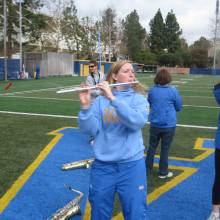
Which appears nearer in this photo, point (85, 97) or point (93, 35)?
point (85, 97)

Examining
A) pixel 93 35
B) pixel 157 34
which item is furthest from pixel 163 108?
pixel 157 34

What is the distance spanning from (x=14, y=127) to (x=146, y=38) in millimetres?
95619

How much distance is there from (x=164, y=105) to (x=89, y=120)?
254 centimetres

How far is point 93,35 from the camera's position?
202 ft

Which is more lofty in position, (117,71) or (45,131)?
(117,71)

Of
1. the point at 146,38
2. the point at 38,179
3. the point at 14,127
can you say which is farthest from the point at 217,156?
the point at 146,38

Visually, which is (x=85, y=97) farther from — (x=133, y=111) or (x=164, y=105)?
(x=164, y=105)

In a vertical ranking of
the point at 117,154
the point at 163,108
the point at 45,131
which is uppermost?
the point at 163,108

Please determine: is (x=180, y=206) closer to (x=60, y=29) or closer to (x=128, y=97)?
(x=128, y=97)

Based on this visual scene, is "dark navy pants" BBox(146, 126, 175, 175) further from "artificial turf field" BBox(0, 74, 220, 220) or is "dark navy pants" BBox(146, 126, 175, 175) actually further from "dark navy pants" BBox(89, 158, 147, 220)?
"dark navy pants" BBox(89, 158, 147, 220)

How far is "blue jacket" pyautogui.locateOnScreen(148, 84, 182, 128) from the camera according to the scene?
524cm

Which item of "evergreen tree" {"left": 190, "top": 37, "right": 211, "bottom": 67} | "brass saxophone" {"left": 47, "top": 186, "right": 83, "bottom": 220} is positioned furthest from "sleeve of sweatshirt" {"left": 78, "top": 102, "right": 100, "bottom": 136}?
"evergreen tree" {"left": 190, "top": 37, "right": 211, "bottom": 67}

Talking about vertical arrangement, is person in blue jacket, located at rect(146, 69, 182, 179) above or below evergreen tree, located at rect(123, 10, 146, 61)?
below

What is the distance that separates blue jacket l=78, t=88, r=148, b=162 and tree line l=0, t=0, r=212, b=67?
28350 millimetres
